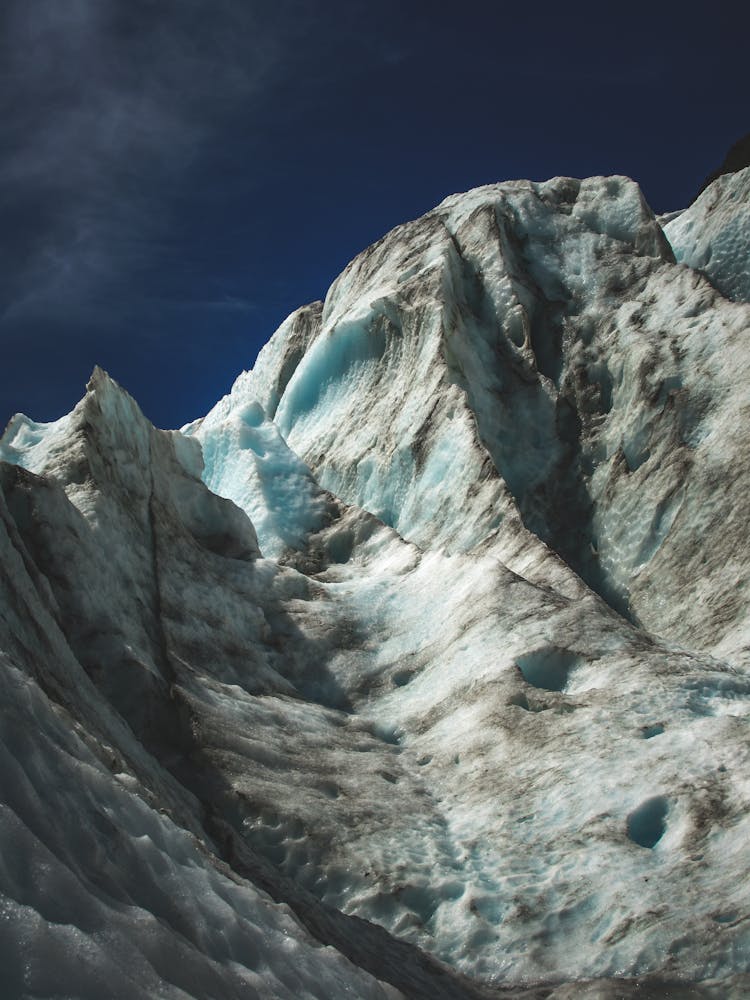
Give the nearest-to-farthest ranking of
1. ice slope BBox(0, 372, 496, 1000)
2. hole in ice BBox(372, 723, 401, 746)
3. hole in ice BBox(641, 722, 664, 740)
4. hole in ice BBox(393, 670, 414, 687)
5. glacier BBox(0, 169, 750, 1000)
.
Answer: ice slope BBox(0, 372, 496, 1000)
glacier BBox(0, 169, 750, 1000)
hole in ice BBox(641, 722, 664, 740)
hole in ice BBox(372, 723, 401, 746)
hole in ice BBox(393, 670, 414, 687)

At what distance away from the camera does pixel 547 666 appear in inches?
465

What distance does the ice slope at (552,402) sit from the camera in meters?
18.0

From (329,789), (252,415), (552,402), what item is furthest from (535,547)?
(252,415)

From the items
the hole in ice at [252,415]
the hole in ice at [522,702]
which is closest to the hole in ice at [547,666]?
the hole in ice at [522,702]

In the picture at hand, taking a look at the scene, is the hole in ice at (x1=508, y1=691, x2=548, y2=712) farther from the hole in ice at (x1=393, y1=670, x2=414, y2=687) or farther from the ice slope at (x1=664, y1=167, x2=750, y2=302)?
the ice slope at (x1=664, y1=167, x2=750, y2=302)

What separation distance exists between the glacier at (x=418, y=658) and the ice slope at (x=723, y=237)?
111 millimetres

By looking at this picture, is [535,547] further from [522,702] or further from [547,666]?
[522,702]

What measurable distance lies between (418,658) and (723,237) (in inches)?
667

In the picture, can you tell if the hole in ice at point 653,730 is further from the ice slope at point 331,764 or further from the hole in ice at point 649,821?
the hole in ice at point 649,821

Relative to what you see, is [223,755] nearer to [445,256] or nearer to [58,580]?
[58,580]

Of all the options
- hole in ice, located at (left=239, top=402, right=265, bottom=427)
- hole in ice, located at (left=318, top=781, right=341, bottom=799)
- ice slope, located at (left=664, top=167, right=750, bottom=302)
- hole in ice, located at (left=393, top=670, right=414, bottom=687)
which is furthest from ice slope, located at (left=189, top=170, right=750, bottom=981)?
ice slope, located at (left=664, top=167, right=750, bottom=302)

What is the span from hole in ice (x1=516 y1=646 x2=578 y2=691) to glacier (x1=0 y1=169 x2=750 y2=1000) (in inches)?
1.6

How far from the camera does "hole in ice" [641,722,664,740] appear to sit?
32.9ft

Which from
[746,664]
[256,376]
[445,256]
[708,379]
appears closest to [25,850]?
[746,664]
